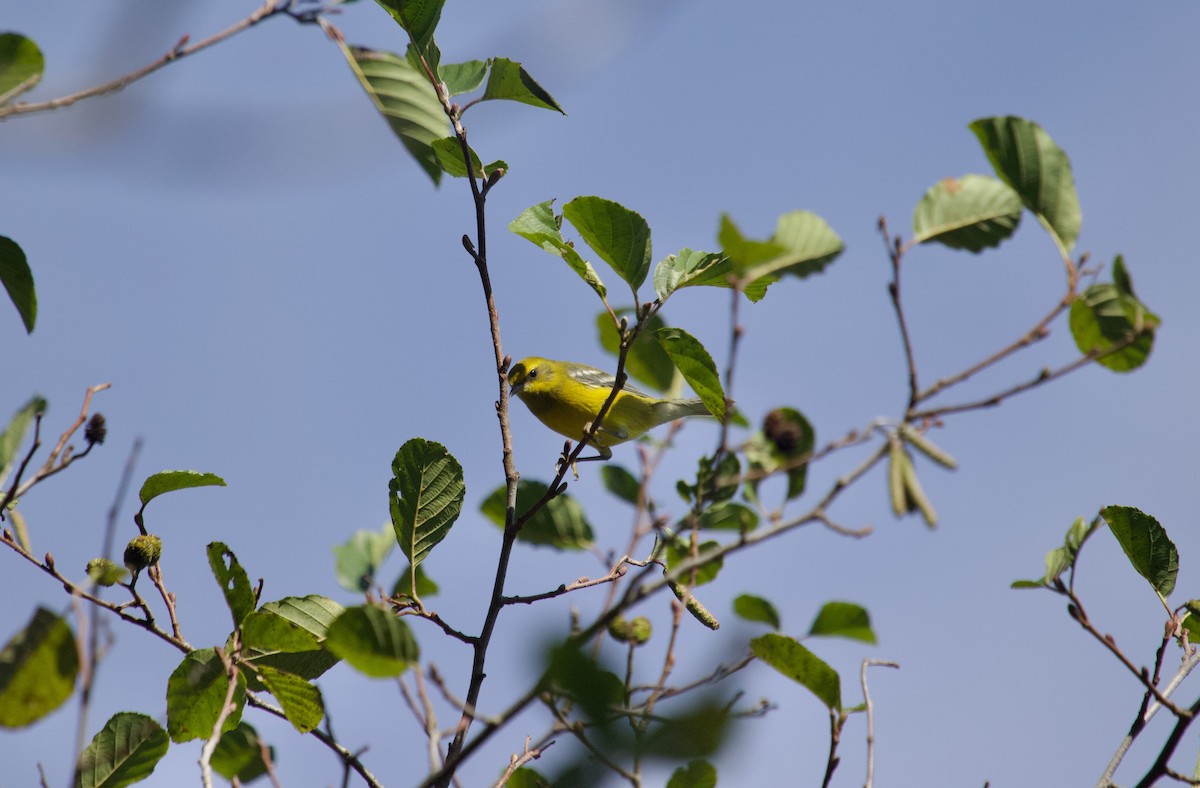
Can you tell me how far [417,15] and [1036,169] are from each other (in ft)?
5.96

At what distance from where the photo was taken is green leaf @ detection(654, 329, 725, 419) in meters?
2.86

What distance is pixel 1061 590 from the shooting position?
9.54ft

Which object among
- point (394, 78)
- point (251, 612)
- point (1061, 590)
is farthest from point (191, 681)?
point (1061, 590)

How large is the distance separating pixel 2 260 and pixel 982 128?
264 centimetres

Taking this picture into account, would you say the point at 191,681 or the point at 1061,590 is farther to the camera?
the point at 1061,590

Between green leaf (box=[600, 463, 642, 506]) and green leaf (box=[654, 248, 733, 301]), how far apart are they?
4.29 feet

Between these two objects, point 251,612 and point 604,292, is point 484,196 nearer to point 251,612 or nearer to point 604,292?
point 604,292

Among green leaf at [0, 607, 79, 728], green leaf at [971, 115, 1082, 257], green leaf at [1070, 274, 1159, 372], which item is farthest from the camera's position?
green leaf at [971, 115, 1082, 257]

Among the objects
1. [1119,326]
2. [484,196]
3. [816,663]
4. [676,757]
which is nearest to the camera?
[676,757]

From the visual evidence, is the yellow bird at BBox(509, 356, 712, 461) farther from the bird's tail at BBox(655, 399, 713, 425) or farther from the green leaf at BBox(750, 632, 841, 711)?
the green leaf at BBox(750, 632, 841, 711)

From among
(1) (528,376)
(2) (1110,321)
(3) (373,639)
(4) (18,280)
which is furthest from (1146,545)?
(1) (528,376)

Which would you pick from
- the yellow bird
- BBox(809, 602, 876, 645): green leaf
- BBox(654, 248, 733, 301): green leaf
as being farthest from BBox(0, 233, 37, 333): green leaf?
the yellow bird

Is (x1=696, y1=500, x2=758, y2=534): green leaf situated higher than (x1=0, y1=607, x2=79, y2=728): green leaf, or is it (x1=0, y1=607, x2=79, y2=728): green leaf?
(x1=0, y1=607, x2=79, y2=728): green leaf

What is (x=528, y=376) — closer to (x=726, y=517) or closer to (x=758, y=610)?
(x=726, y=517)
